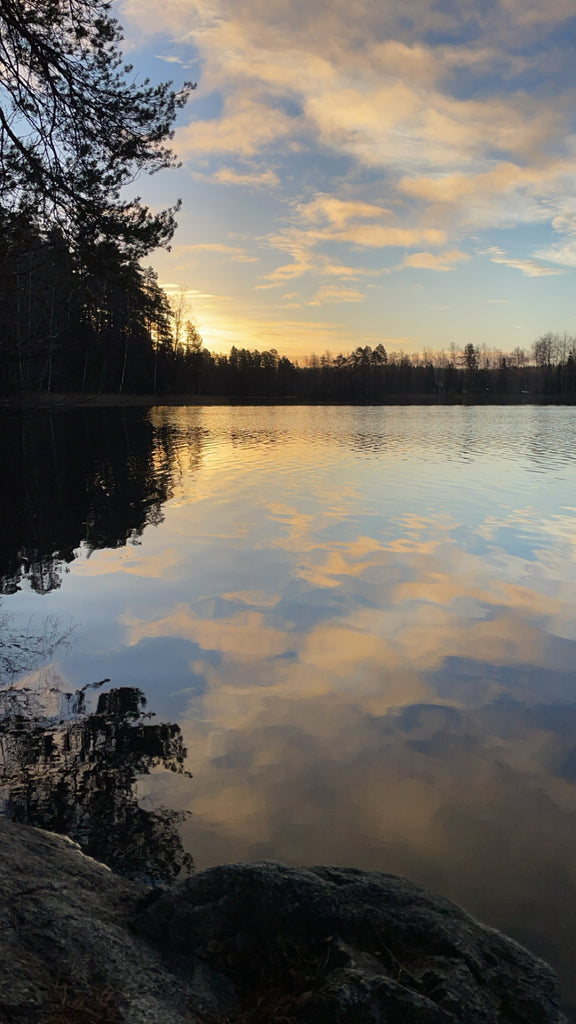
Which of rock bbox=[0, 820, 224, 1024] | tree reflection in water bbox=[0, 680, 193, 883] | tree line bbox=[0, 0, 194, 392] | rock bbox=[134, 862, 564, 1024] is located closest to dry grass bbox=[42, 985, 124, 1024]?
rock bbox=[0, 820, 224, 1024]

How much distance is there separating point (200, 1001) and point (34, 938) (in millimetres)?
729

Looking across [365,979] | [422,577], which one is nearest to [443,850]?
[365,979]

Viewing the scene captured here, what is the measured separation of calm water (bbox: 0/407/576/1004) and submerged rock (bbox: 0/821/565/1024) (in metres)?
1.10

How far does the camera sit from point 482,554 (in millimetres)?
13039

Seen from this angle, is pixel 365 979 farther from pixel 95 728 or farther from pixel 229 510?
pixel 229 510

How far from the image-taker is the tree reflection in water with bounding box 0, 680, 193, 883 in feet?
14.5

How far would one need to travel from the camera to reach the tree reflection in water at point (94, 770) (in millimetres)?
4426

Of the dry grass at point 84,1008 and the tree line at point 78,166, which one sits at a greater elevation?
the tree line at point 78,166

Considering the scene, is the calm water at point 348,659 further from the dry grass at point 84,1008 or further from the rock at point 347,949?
the dry grass at point 84,1008

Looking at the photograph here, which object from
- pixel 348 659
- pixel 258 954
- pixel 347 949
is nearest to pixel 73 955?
pixel 258 954

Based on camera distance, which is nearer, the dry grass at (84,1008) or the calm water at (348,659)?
the dry grass at (84,1008)

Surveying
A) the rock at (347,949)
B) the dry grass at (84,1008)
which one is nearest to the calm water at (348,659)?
the rock at (347,949)

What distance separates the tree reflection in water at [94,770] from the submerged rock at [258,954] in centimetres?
109

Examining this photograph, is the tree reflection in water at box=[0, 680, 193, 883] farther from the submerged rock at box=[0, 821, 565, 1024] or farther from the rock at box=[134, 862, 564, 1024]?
the rock at box=[134, 862, 564, 1024]
